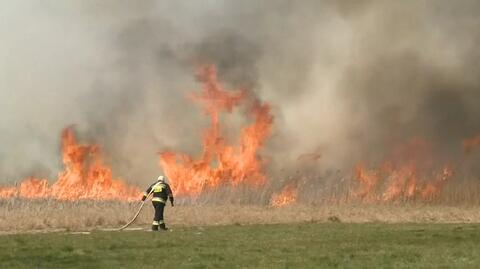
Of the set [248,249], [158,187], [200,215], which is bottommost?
[248,249]

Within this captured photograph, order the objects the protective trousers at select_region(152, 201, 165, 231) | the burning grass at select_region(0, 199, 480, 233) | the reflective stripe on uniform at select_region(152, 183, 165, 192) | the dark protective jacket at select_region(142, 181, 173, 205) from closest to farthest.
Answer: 1. the protective trousers at select_region(152, 201, 165, 231)
2. the dark protective jacket at select_region(142, 181, 173, 205)
3. the reflective stripe on uniform at select_region(152, 183, 165, 192)
4. the burning grass at select_region(0, 199, 480, 233)

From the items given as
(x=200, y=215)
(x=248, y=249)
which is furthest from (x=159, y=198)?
(x=248, y=249)

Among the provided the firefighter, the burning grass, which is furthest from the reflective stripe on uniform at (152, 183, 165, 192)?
the burning grass

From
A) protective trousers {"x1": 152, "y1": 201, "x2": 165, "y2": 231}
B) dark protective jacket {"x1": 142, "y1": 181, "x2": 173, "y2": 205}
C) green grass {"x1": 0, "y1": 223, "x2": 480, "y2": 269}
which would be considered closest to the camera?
green grass {"x1": 0, "y1": 223, "x2": 480, "y2": 269}

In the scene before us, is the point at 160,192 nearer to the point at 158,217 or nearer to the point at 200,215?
the point at 158,217

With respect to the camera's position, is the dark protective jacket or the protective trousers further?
the dark protective jacket

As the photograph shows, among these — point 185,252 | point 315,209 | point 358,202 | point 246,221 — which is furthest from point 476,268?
point 358,202

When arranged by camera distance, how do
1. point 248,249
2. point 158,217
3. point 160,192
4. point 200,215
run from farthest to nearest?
point 200,215 < point 160,192 < point 158,217 < point 248,249

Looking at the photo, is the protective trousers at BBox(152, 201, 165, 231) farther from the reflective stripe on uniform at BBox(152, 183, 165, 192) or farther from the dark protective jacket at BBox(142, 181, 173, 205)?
the reflective stripe on uniform at BBox(152, 183, 165, 192)

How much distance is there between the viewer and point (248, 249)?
18938mm

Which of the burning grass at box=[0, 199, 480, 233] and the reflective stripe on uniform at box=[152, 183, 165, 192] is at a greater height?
the reflective stripe on uniform at box=[152, 183, 165, 192]

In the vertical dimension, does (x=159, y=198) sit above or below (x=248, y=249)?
above

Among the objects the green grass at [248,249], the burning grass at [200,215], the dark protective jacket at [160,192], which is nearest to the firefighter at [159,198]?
the dark protective jacket at [160,192]

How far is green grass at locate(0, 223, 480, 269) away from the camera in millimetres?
15602
